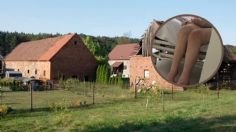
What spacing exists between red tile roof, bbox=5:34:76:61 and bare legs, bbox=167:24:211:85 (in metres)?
51.3

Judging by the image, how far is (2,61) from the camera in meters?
71.2

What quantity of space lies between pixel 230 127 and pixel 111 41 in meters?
104

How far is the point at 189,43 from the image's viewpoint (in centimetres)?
150

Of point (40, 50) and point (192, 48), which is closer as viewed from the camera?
point (192, 48)

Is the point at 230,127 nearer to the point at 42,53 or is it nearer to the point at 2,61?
the point at 42,53

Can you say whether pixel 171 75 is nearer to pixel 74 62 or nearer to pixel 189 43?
pixel 189 43

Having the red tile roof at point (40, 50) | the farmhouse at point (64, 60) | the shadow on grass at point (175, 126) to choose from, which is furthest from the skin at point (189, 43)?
the red tile roof at point (40, 50)

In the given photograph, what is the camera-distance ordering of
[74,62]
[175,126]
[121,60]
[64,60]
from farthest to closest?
[121,60], [74,62], [64,60], [175,126]

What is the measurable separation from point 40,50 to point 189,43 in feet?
194

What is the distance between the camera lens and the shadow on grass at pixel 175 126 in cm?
1082

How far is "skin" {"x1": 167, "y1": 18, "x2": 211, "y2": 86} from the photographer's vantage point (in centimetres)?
150

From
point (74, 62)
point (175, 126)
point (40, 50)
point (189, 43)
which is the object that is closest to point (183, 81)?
point (189, 43)

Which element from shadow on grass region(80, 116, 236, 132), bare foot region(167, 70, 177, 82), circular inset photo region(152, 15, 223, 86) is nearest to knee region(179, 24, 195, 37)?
circular inset photo region(152, 15, 223, 86)

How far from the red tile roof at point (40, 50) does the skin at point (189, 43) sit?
51295 mm
